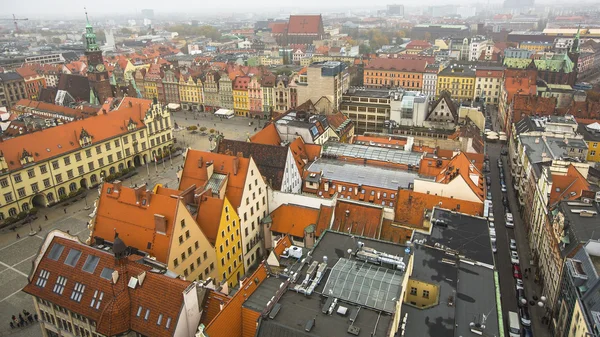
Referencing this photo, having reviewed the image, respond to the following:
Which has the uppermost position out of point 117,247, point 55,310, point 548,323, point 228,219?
point 117,247

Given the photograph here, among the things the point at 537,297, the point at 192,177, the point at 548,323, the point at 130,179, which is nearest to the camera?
the point at 548,323

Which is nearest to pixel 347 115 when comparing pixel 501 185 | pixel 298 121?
pixel 298 121

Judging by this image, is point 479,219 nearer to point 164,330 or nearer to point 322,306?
point 322,306

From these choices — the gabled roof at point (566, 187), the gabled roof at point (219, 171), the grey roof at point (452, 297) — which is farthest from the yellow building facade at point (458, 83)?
the grey roof at point (452, 297)

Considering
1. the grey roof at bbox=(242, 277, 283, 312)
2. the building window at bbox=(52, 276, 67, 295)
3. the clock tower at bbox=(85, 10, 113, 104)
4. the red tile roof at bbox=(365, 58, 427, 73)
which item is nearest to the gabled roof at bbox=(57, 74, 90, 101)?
the clock tower at bbox=(85, 10, 113, 104)

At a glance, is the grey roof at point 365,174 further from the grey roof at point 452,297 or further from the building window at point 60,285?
the building window at point 60,285

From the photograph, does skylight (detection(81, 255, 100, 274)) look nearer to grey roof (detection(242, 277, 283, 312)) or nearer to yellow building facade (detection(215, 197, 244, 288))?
yellow building facade (detection(215, 197, 244, 288))
